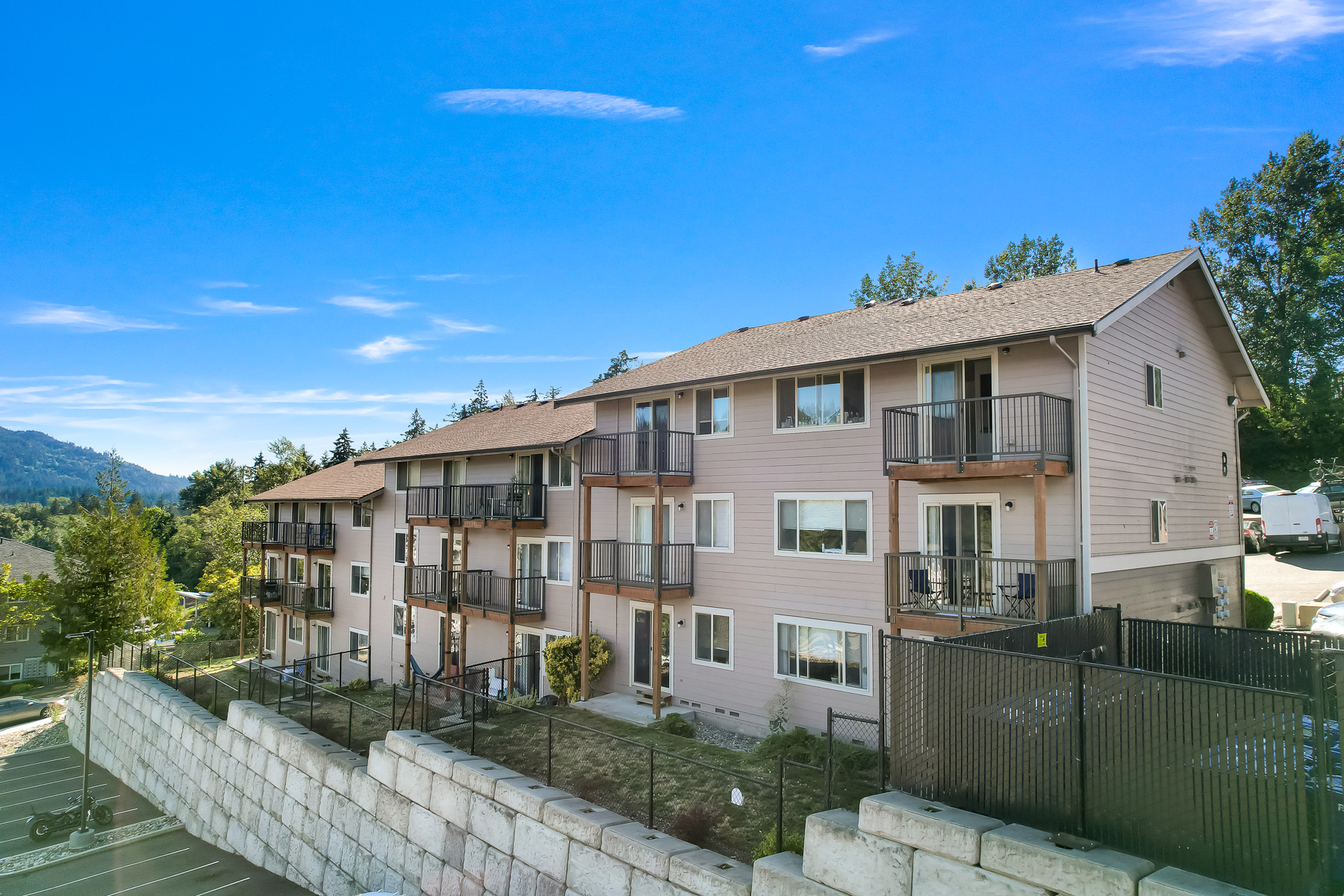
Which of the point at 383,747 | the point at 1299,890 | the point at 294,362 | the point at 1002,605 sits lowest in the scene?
the point at 383,747

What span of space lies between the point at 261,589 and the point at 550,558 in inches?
737

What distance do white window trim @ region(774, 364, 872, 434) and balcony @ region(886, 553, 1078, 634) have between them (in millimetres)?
3021

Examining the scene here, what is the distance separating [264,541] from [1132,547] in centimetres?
3426

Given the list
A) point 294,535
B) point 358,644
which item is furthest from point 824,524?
point 294,535

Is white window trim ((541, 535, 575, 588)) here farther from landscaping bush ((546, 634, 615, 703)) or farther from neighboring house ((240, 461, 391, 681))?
neighboring house ((240, 461, 391, 681))

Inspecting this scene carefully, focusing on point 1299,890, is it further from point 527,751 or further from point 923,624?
point 527,751

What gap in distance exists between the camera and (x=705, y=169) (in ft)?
86.0

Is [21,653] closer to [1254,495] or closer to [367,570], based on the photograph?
[367,570]

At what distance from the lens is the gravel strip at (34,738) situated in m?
30.3

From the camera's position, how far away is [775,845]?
28.0 feet

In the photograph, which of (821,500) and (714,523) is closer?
(821,500)

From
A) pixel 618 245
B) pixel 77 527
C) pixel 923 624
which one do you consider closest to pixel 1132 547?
pixel 923 624

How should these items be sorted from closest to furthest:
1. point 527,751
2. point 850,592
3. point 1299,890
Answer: point 1299,890, point 527,751, point 850,592

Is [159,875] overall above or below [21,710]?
above
